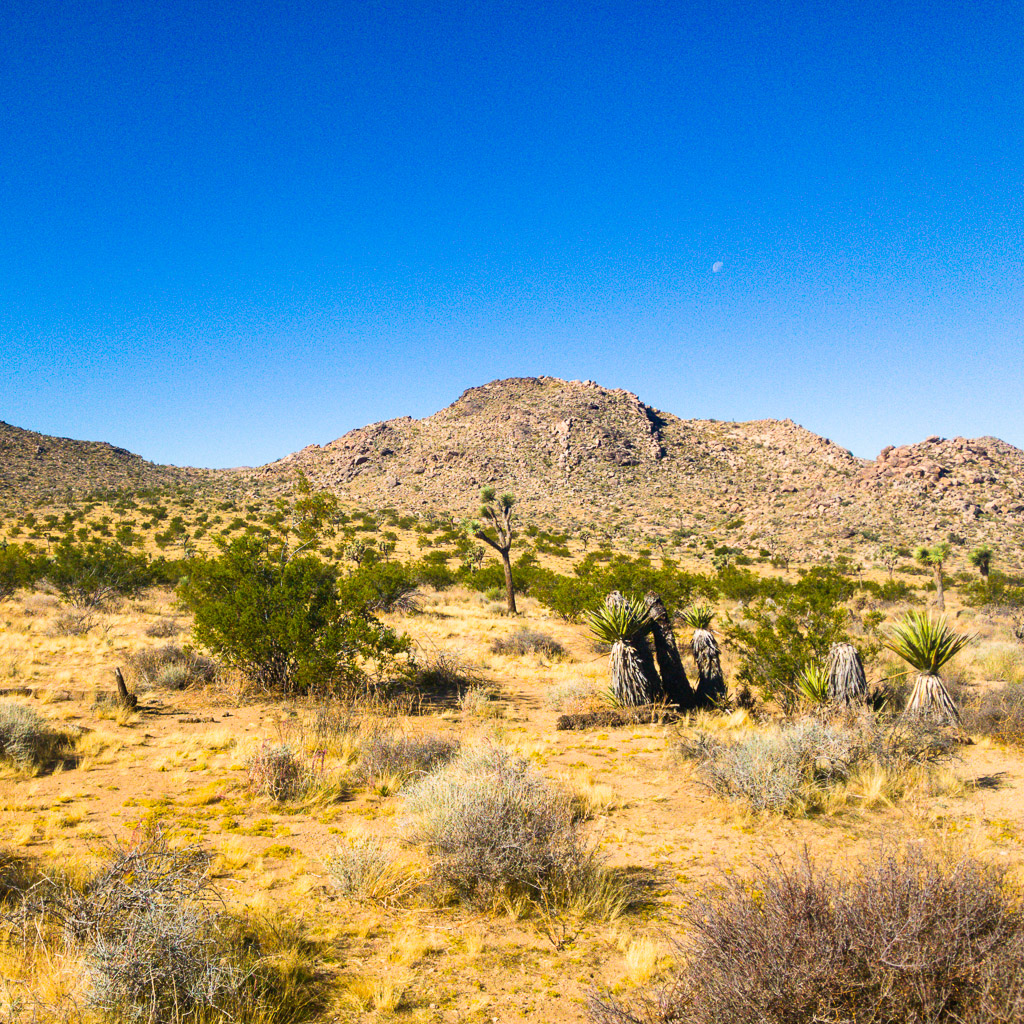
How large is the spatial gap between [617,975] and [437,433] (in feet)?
290

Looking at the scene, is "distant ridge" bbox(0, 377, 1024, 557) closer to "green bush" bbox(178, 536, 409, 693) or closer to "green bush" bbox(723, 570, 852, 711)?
"green bush" bbox(178, 536, 409, 693)

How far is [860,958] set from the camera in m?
2.66

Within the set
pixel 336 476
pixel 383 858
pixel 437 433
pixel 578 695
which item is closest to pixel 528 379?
pixel 437 433

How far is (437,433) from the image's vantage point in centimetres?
9012

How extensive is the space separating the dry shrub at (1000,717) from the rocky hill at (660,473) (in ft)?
144

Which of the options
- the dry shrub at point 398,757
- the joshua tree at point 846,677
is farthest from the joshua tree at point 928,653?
the dry shrub at point 398,757

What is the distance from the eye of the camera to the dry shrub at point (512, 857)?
4.68 meters

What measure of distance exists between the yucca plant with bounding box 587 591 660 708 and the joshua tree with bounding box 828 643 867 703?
9.79 feet

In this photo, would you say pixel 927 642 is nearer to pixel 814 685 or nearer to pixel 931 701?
pixel 931 701

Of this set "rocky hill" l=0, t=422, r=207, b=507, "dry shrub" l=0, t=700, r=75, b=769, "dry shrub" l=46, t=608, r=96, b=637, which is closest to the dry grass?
"dry shrub" l=0, t=700, r=75, b=769

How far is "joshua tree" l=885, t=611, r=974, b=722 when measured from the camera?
29.6 feet

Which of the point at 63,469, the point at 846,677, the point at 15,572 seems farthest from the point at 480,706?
the point at 63,469

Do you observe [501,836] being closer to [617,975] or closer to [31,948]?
[617,975]

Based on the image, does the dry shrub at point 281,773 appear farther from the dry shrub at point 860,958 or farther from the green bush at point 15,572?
the green bush at point 15,572
